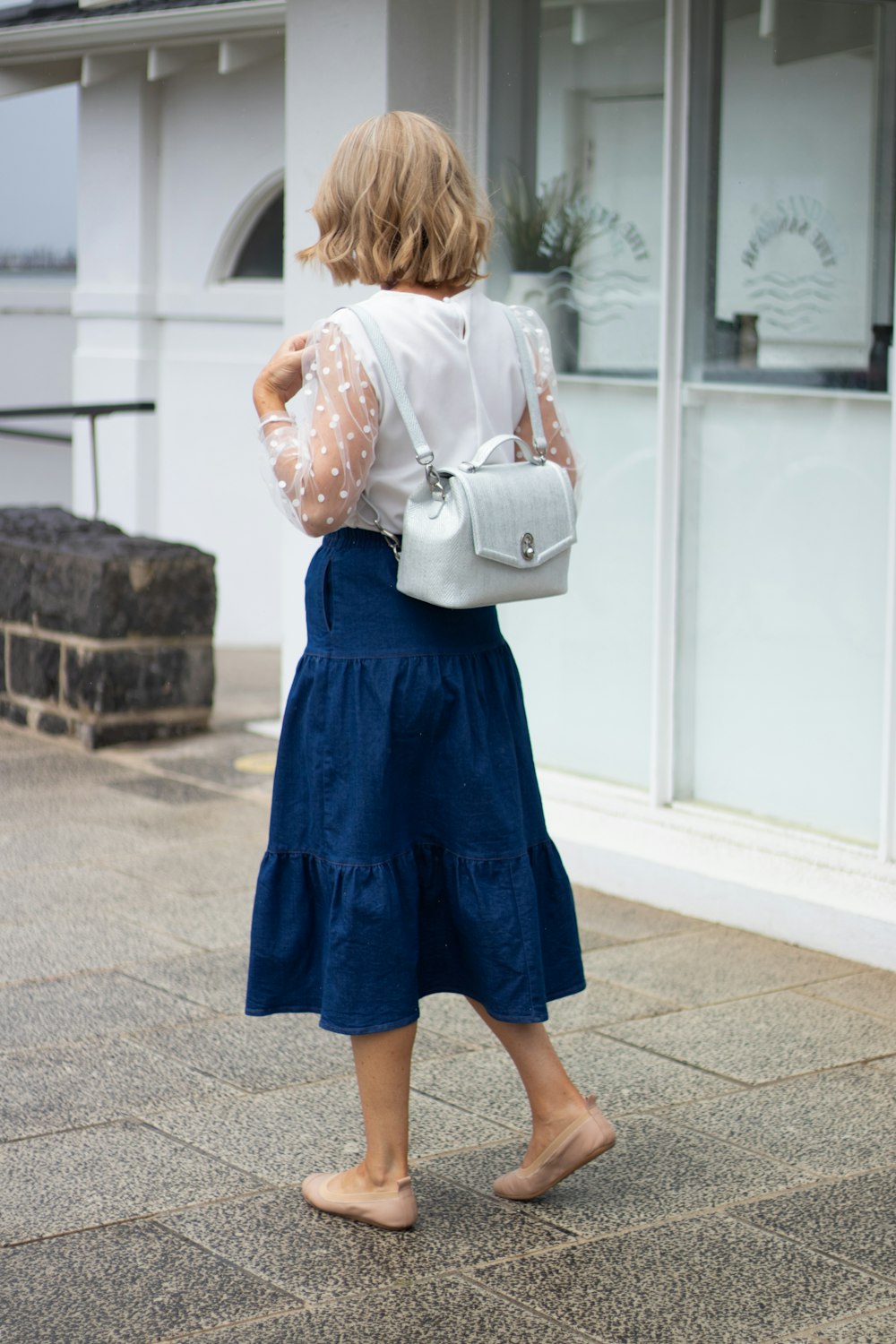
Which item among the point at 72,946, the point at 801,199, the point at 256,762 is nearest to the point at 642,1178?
the point at 72,946

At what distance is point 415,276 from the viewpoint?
9.91ft

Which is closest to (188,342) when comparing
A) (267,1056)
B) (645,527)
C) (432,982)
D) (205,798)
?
(205,798)

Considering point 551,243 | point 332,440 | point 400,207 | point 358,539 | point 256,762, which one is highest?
point 551,243

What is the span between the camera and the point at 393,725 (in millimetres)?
3035

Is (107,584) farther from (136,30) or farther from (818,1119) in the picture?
(818,1119)

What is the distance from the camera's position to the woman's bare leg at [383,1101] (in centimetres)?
308

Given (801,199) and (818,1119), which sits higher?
(801,199)

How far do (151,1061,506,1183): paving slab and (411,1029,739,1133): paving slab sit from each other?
0.06m

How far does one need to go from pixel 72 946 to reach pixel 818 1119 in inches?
82.2

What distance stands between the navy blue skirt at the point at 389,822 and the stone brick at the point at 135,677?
160 inches

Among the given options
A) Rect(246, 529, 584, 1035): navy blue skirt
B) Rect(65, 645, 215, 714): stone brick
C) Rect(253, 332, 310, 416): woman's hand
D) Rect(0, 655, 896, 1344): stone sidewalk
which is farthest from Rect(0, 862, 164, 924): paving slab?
Rect(253, 332, 310, 416): woman's hand

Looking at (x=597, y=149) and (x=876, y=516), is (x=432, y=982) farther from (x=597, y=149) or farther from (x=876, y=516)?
(x=597, y=149)

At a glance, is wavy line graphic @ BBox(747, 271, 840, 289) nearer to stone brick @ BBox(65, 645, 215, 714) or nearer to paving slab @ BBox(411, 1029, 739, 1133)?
paving slab @ BBox(411, 1029, 739, 1133)

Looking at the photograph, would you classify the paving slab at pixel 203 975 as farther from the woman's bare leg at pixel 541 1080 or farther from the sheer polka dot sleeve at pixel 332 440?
the sheer polka dot sleeve at pixel 332 440
